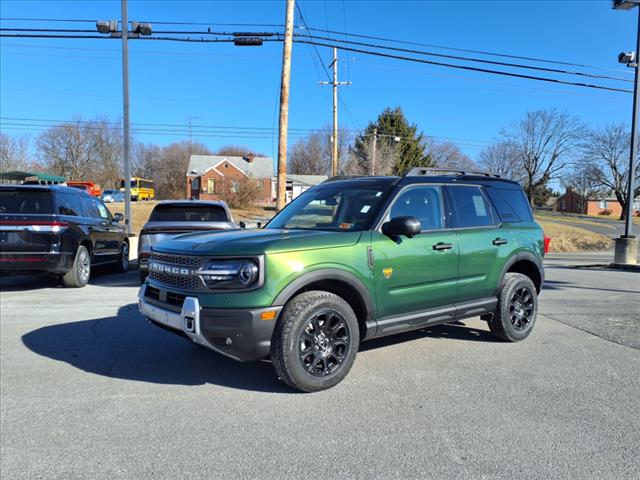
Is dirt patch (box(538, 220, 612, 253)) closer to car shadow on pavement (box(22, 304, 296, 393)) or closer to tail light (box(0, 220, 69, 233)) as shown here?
tail light (box(0, 220, 69, 233))

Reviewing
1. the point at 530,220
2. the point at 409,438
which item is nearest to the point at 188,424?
the point at 409,438

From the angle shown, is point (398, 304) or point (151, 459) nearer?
point (151, 459)

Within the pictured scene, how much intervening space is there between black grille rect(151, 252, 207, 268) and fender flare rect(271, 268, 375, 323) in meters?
0.70

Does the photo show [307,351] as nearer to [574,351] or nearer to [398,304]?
[398,304]

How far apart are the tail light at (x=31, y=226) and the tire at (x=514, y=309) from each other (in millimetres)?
7326

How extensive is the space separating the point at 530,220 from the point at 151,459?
5210 mm

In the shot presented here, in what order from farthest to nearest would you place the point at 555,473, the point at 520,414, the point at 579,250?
the point at 579,250 → the point at 520,414 → the point at 555,473

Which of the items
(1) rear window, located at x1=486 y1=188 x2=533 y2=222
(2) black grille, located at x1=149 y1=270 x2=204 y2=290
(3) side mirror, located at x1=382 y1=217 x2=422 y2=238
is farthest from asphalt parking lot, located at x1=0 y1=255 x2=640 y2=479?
(1) rear window, located at x1=486 y1=188 x2=533 y2=222

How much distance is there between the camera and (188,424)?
3492 millimetres

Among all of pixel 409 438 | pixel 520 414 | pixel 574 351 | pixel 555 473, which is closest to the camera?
pixel 555 473

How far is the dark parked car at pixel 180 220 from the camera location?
8.45 m

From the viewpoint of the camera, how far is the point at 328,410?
3723 mm

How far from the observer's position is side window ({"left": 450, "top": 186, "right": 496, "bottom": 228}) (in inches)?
206

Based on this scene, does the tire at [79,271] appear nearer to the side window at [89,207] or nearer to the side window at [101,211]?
the side window at [89,207]
